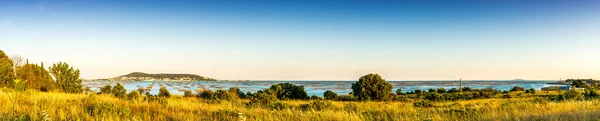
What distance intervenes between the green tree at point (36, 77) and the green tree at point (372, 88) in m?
28.7

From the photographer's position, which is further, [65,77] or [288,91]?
[288,91]

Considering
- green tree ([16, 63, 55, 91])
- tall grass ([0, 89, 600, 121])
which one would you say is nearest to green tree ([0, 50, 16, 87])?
green tree ([16, 63, 55, 91])

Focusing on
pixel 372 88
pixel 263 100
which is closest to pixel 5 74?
pixel 263 100

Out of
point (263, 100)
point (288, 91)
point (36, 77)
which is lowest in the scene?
point (288, 91)

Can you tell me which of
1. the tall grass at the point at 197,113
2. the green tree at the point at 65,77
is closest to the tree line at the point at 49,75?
the green tree at the point at 65,77

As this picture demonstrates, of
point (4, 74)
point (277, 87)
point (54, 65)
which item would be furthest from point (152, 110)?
point (277, 87)

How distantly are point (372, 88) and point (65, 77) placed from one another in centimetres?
2919

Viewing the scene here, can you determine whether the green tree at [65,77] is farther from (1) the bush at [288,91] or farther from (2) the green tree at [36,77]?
(1) the bush at [288,91]

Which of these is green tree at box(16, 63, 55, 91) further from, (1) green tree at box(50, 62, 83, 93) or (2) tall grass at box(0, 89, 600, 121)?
(2) tall grass at box(0, 89, 600, 121)

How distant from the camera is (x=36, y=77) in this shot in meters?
35.7

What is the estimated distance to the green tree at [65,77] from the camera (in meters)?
35.4

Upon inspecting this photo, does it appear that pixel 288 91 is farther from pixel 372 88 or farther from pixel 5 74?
pixel 5 74

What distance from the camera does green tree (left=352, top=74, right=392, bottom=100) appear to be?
44.3 metres

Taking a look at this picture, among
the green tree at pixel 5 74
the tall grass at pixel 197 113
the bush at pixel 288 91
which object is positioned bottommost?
the bush at pixel 288 91
